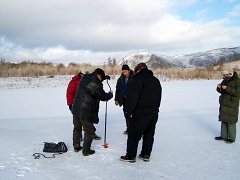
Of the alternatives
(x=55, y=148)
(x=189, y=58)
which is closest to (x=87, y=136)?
Result: (x=55, y=148)

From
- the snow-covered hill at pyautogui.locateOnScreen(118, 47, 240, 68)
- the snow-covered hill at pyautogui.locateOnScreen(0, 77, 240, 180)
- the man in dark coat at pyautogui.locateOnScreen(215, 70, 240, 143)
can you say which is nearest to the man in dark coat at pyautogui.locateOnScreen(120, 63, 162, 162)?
the snow-covered hill at pyautogui.locateOnScreen(0, 77, 240, 180)

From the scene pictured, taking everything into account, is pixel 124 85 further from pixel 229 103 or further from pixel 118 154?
pixel 229 103

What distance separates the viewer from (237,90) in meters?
5.46

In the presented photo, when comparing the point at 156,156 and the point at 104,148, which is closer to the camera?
the point at 156,156

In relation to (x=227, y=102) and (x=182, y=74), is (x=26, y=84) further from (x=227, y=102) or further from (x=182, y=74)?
(x=227, y=102)

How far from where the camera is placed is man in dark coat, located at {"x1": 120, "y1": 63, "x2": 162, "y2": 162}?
174 inches

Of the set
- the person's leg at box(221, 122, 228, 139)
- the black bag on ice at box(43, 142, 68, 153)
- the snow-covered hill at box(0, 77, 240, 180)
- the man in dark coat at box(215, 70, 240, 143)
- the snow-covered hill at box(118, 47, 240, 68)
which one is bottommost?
the snow-covered hill at box(0, 77, 240, 180)

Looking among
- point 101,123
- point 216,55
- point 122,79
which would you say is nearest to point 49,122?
point 101,123

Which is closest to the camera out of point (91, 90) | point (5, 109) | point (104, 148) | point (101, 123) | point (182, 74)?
point (91, 90)

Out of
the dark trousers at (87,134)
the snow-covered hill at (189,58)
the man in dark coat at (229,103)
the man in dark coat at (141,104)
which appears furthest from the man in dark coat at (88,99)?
the snow-covered hill at (189,58)

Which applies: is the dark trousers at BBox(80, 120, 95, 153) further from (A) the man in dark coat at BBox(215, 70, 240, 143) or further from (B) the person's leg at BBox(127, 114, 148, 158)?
(A) the man in dark coat at BBox(215, 70, 240, 143)

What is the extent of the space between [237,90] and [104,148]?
312 centimetres

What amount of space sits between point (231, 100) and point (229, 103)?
0.26 feet

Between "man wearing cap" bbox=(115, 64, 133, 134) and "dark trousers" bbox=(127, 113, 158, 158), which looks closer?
"dark trousers" bbox=(127, 113, 158, 158)
